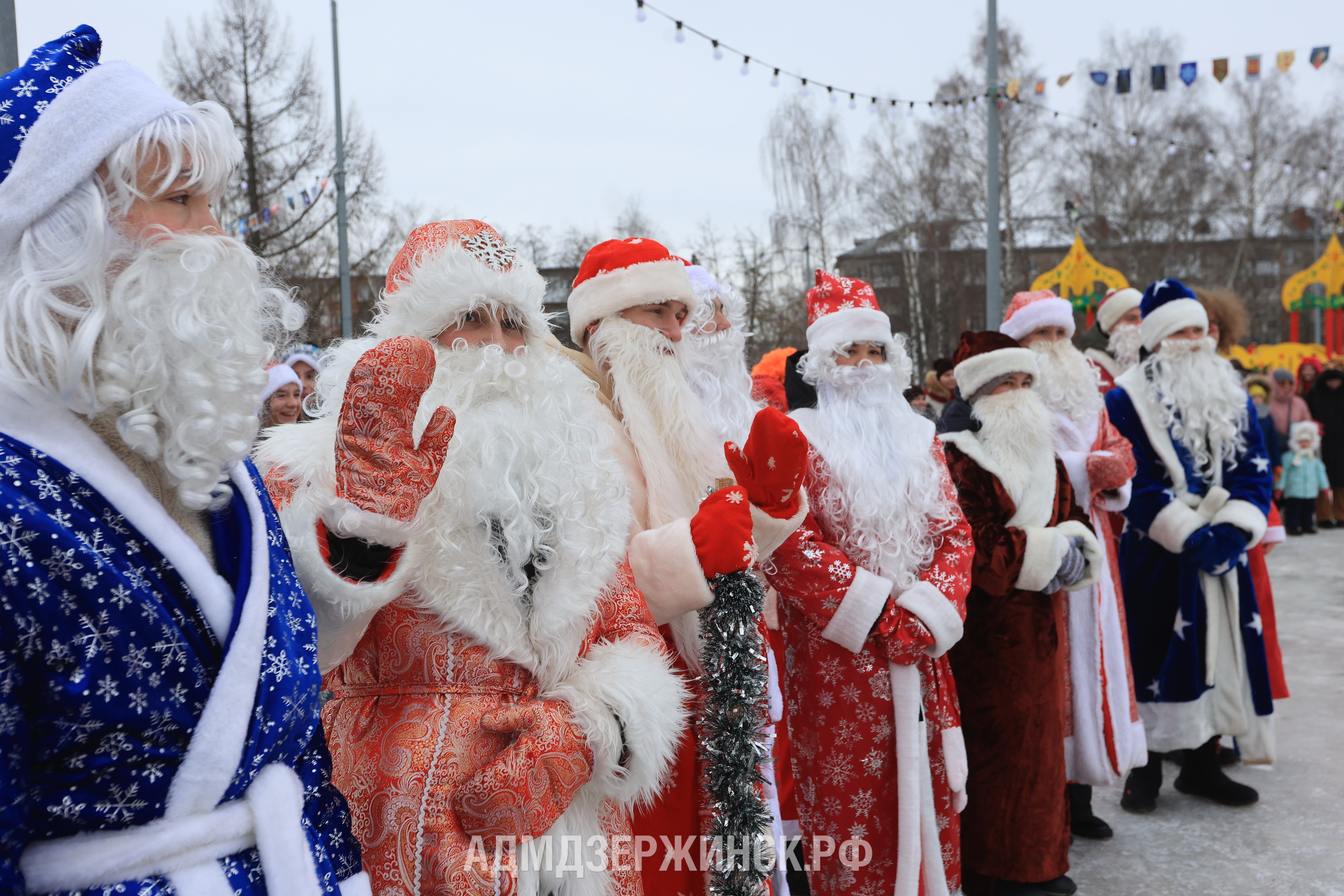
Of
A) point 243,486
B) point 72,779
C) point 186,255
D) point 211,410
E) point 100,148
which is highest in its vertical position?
point 100,148

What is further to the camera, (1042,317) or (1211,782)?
(1042,317)

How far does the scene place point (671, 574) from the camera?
236 centimetres

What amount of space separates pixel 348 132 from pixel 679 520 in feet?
50.3

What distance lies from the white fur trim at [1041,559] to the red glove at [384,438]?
2.54 m

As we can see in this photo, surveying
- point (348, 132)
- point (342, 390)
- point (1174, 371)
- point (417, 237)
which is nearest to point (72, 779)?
point (342, 390)

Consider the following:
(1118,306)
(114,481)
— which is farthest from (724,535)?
(1118,306)

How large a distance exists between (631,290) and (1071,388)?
2.46 m

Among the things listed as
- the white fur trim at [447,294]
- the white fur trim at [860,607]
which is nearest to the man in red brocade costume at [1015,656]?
the white fur trim at [860,607]

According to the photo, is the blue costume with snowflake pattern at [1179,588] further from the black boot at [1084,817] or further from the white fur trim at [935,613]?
the white fur trim at [935,613]

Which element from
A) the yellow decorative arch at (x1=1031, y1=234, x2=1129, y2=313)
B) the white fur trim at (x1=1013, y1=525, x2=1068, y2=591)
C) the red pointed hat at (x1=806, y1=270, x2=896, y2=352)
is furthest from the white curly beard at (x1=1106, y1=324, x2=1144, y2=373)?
the yellow decorative arch at (x1=1031, y1=234, x2=1129, y2=313)

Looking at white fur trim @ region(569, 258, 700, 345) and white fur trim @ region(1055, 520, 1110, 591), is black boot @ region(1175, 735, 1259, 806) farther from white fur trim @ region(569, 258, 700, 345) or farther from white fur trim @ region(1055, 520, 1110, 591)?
white fur trim @ region(569, 258, 700, 345)

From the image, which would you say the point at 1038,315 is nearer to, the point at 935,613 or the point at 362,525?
the point at 935,613

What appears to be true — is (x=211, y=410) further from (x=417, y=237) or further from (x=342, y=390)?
(x=417, y=237)

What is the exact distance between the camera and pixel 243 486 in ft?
4.58
